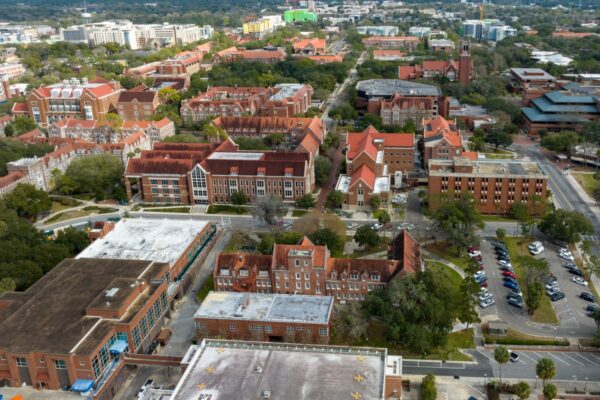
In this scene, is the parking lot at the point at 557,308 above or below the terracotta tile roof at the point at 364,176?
below

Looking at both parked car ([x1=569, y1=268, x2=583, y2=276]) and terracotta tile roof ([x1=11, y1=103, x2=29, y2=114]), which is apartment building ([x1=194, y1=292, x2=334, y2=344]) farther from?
terracotta tile roof ([x1=11, y1=103, x2=29, y2=114])

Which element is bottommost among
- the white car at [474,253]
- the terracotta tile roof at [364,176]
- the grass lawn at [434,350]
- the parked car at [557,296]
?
the grass lawn at [434,350]

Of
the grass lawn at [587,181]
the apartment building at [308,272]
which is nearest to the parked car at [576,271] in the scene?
the apartment building at [308,272]

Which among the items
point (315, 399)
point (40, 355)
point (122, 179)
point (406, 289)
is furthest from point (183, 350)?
A: point (122, 179)

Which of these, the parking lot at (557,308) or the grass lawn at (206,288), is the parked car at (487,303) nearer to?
the parking lot at (557,308)

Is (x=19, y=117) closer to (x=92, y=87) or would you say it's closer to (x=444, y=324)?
(x=92, y=87)

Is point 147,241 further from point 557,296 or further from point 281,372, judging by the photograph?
point 557,296
